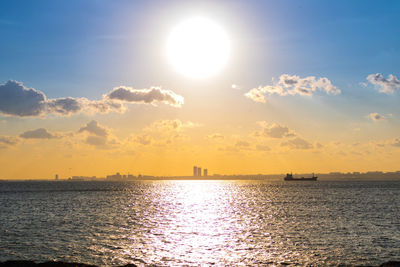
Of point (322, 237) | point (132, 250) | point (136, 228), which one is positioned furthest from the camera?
point (136, 228)

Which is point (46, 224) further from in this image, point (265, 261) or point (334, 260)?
point (334, 260)

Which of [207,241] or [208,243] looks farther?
[207,241]

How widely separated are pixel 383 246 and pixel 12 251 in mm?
46810

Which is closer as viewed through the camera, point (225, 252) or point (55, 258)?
point (55, 258)

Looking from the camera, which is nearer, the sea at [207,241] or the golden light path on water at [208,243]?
the sea at [207,241]

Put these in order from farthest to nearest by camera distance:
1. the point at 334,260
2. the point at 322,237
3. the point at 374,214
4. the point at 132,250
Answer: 1. the point at 374,214
2. the point at 322,237
3. the point at 132,250
4. the point at 334,260

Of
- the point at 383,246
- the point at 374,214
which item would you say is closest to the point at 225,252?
the point at 383,246

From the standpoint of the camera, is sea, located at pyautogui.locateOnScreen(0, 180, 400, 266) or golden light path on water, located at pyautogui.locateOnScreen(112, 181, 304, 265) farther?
golden light path on water, located at pyautogui.locateOnScreen(112, 181, 304, 265)

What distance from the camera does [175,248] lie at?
43.5 metres

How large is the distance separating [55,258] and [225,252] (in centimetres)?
1987

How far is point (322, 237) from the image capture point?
49219 mm

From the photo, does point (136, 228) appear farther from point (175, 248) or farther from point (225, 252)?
point (225, 252)

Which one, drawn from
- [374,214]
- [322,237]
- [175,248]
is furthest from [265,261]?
[374,214]

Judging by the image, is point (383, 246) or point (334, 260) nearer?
point (334, 260)
